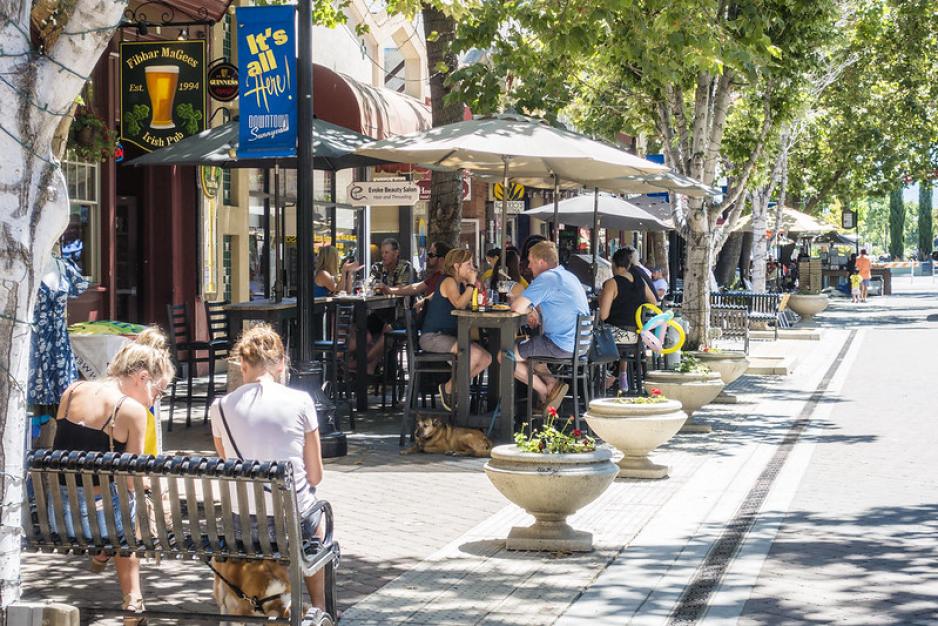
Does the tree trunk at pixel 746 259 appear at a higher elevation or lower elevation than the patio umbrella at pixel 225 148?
lower

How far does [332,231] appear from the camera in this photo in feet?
82.2

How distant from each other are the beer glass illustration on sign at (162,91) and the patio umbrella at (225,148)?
25.7 inches

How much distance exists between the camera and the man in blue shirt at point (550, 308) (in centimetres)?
1248

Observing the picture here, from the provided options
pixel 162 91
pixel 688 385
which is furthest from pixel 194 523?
pixel 162 91

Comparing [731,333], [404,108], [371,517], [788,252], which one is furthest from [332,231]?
[788,252]

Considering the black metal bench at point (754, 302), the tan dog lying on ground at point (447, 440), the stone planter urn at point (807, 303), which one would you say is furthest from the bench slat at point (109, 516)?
the stone planter urn at point (807, 303)

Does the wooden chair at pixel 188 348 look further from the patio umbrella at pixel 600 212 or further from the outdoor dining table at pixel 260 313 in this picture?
the patio umbrella at pixel 600 212

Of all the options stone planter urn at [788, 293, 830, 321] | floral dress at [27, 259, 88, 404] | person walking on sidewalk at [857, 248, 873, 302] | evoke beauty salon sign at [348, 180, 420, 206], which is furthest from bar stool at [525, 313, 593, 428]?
person walking on sidewalk at [857, 248, 873, 302]

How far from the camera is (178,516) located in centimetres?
570

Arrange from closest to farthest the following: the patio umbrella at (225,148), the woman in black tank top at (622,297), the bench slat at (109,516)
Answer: the bench slat at (109,516) < the patio umbrella at (225,148) < the woman in black tank top at (622,297)

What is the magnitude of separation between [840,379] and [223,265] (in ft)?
29.0

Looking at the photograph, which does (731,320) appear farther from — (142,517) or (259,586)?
(142,517)

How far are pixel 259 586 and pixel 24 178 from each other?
2031 mm

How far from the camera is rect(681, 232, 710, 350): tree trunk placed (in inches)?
718
